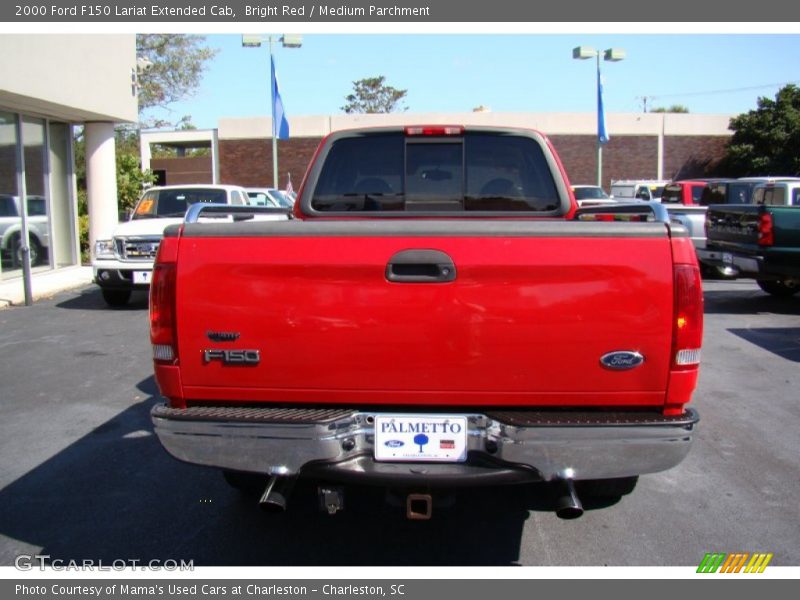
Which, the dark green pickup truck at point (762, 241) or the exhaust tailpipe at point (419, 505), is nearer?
the exhaust tailpipe at point (419, 505)

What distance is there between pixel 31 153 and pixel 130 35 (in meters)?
3.83

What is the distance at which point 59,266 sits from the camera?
47.8 ft

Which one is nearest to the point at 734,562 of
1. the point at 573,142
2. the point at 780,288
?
the point at 780,288

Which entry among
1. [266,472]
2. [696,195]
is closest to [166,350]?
[266,472]

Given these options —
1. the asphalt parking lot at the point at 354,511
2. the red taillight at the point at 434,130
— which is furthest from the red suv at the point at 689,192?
the red taillight at the point at 434,130

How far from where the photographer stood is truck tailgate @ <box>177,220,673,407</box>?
9.63 feet

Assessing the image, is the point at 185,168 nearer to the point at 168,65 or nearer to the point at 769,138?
the point at 168,65

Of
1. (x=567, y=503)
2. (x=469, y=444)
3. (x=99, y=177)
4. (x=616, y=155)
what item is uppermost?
(x=616, y=155)

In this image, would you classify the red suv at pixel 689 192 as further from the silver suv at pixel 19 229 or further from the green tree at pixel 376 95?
the green tree at pixel 376 95

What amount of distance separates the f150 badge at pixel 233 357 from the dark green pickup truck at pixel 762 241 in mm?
9086

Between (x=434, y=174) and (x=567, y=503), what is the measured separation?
2511 millimetres

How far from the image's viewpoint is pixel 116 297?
440 inches

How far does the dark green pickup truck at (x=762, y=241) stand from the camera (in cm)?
1008

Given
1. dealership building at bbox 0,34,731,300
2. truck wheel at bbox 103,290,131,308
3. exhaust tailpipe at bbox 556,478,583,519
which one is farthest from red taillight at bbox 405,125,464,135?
truck wheel at bbox 103,290,131,308
